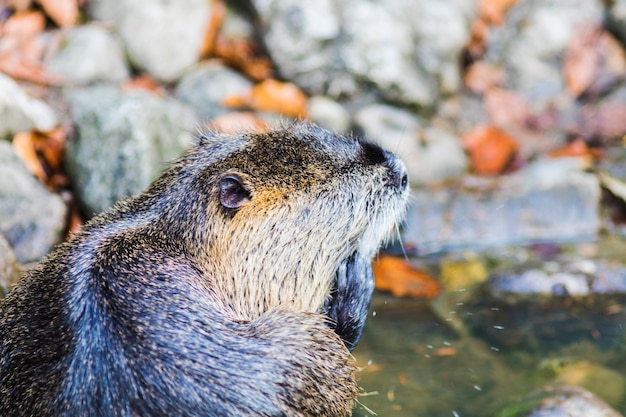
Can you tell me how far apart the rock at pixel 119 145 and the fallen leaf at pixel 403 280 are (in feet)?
5.09

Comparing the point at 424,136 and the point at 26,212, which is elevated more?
the point at 424,136

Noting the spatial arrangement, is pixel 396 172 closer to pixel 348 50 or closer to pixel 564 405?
pixel 564 405

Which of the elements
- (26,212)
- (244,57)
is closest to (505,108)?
(244,57)

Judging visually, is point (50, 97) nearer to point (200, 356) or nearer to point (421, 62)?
point (421, 62)

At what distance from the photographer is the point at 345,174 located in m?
3.06

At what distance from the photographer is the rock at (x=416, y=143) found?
20.2ft

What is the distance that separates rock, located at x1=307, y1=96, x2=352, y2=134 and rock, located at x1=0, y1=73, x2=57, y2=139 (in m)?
2.01

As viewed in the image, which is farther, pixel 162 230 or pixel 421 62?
pixel 421 62

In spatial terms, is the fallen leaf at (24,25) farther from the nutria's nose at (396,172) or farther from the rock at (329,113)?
the nutria's nose at (396,172)

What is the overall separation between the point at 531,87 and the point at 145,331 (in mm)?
5602

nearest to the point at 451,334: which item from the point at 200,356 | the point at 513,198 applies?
the point at 513,198

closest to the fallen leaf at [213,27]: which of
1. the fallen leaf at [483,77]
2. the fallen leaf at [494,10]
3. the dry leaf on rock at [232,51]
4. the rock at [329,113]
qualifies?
the dry leaf on rock at [232,51]

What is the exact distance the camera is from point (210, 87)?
6363mm

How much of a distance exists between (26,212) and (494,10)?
4803mm
